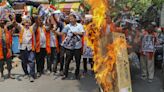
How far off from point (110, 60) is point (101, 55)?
1.24 ft

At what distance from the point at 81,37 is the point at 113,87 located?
13.2ft

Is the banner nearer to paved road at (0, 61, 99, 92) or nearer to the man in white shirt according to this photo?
paved road at (0, 61, 99, 92)

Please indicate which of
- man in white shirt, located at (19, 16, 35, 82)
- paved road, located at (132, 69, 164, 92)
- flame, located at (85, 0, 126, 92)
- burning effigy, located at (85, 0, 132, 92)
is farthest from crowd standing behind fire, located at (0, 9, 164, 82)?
burning effigy, located at (85, 0, 132, 92)

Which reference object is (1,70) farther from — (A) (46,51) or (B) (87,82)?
(B) (87,82)

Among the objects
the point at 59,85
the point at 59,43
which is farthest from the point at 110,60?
the point at 59,43

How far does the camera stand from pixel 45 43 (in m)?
12.6

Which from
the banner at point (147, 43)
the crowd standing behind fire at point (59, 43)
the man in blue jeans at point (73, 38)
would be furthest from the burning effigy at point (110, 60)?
the banner at point (147, 43)

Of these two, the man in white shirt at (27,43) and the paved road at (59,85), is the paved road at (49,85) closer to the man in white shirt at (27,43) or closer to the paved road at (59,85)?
the paved road at (59,85)

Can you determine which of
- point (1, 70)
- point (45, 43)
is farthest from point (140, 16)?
point (1, 70)

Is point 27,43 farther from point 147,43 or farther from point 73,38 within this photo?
point 147,43

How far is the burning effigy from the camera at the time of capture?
8234 mm

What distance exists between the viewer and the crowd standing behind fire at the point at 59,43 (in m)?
12.1

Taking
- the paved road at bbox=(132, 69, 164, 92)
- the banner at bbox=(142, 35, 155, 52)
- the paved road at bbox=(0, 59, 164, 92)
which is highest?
the banner at bbox=(142, 35, 155, 52)

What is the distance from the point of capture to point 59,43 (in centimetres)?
1309
